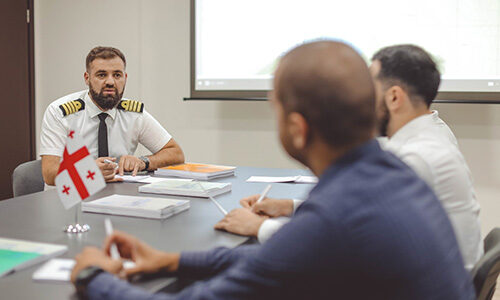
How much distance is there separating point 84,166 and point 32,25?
3.77 meters

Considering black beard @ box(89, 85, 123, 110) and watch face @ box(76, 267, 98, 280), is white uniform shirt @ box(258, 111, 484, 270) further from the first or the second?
black beard @ box(89, 85, 123, 110)

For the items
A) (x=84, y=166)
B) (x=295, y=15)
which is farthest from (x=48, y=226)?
(x=295, y=15)

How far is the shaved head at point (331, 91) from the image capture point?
33.7 inches

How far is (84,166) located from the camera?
1.46 metres

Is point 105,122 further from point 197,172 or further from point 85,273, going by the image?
point 85,273

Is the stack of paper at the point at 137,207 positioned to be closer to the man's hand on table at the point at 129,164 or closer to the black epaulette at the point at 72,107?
the man's hand on table at the point at 129,164

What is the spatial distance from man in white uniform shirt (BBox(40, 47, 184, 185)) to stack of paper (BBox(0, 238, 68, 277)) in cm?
145

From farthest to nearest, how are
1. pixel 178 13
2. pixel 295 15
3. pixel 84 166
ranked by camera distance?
pixel 178 13 < pixel 295 15 < pixel 84 166

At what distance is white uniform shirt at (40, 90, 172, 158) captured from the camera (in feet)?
9.47

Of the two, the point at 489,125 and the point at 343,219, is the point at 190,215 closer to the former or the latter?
the point at 343,219

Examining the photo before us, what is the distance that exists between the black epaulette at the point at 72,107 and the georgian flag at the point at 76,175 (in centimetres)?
160

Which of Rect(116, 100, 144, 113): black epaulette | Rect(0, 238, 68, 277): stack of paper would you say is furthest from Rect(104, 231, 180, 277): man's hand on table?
Rect(116, 100, 144, 113): black epaulette

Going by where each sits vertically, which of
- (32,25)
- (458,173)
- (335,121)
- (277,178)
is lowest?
(277,178)

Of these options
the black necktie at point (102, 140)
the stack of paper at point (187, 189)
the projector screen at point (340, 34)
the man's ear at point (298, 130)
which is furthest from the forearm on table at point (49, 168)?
the man's ear at point (298, 130)
